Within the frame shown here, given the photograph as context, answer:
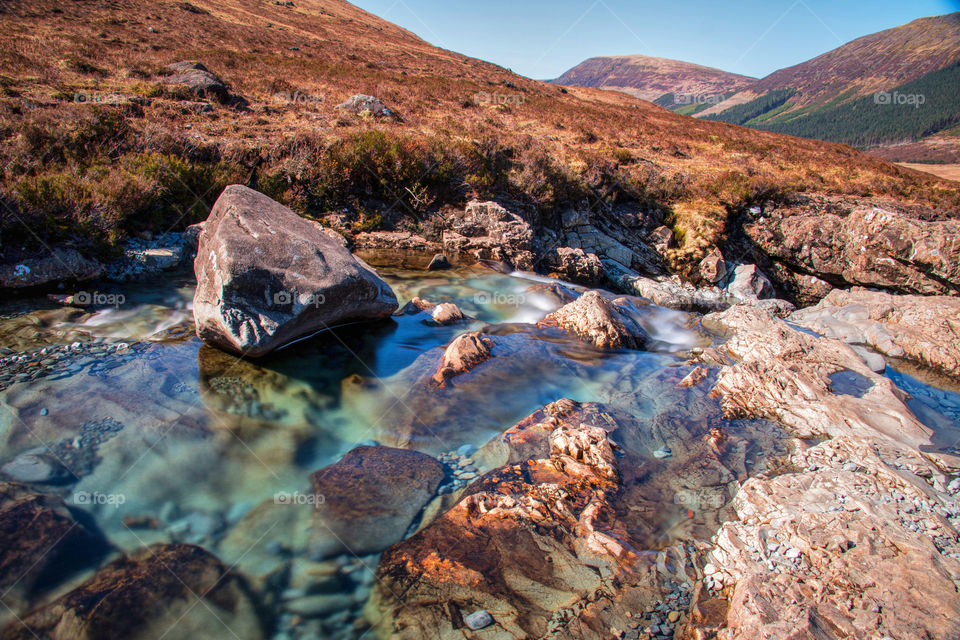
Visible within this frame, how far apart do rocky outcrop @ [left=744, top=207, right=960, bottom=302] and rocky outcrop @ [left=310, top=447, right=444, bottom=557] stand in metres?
17.8

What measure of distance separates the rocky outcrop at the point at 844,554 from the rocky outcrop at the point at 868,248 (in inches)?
550

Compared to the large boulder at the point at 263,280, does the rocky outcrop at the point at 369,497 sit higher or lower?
lower

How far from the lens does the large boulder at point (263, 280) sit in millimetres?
6441

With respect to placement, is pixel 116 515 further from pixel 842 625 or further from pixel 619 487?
pixel 842 625

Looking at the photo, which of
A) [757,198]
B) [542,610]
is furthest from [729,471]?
[757,198]

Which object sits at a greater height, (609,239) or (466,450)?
(609,239)

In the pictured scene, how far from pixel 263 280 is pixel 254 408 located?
1905 millimetres

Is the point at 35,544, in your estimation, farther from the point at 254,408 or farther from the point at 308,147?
the point at 308,147

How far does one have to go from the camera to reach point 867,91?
154 metres

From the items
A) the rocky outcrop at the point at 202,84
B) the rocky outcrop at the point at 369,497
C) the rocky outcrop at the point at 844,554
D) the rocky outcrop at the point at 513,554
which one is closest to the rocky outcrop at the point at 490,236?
the rocky outcrop at the point at 369,497

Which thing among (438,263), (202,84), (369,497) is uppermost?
(202,84)

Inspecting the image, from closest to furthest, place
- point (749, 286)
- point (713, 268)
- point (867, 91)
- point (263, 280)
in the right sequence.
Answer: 1. point (263, 280)
2. point (749, 286)
3. point (713, 268)
4. point (867, 91)

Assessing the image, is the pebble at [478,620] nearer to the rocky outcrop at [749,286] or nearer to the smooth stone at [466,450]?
the smooth stone at [466,450]

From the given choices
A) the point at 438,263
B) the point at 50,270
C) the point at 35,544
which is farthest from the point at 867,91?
the point at 35,544
